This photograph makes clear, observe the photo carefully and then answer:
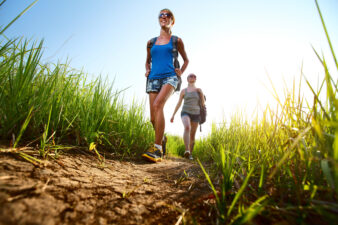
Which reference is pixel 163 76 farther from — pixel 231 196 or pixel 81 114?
pixel 231 196

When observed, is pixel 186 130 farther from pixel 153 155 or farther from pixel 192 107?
pixel 153 155

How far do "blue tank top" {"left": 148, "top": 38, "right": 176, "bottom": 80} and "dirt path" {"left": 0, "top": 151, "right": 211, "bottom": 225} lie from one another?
1.83 meters

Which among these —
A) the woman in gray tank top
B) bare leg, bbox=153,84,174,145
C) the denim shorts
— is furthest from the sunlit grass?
the woman in gray tank top

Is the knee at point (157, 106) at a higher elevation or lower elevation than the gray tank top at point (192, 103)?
lower

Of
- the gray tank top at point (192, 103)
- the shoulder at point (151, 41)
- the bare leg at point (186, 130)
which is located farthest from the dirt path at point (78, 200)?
the gray tank top at point (192, 103)

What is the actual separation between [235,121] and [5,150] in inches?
→ 71.1

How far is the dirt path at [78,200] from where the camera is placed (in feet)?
1.72

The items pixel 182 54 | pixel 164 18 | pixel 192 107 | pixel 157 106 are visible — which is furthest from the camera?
pixel 192 107

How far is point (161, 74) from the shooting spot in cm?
248

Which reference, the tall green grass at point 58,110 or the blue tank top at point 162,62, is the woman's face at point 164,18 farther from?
the tall green grass at point 58,110

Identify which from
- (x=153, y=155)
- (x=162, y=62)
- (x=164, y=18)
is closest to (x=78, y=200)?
(x=153, y=155)

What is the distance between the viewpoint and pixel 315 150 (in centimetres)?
65

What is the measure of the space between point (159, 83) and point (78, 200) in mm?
2003

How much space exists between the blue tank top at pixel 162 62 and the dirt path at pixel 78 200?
5.99 feet
